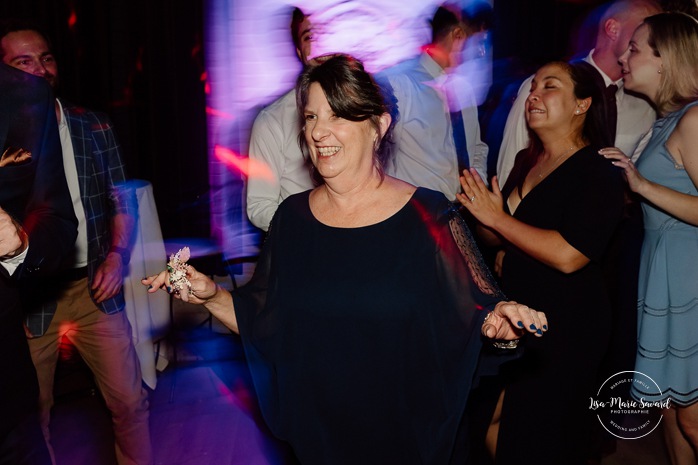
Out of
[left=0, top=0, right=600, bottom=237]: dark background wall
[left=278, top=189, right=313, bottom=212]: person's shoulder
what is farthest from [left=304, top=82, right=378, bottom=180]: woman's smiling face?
[left=0, top=0, right=600, bottom=237]: dark background wall

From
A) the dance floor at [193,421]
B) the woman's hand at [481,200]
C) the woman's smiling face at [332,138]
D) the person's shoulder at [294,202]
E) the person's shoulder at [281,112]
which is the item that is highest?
the woman's smiling face at [332,138]

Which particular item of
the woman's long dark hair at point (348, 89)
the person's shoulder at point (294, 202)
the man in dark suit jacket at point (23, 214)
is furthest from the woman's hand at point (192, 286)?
the woman's long dark hair at point (348, 89)

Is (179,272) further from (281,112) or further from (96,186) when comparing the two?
(281,112)

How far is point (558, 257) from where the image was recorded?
2.34m

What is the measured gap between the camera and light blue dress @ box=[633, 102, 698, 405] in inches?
99.9

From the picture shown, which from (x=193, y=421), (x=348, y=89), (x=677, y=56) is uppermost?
(x=677, y=56)

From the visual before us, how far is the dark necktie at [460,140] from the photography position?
144 inches

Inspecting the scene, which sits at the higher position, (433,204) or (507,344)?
(433,204)

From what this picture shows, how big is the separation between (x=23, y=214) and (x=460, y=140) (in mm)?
2589

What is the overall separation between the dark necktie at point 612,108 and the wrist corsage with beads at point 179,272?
2.20 meters

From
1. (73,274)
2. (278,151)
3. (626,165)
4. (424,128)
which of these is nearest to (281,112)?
(278,151)

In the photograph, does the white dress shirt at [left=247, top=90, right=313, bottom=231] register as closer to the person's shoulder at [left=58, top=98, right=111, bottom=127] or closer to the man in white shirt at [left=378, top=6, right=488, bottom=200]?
the man in white shirt at [left=378, top=6, right=488, bottom=200]

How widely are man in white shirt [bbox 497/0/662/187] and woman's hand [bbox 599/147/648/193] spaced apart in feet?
2.91

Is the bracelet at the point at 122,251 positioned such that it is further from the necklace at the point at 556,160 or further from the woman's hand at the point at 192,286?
the necklace at the point at 556,160
